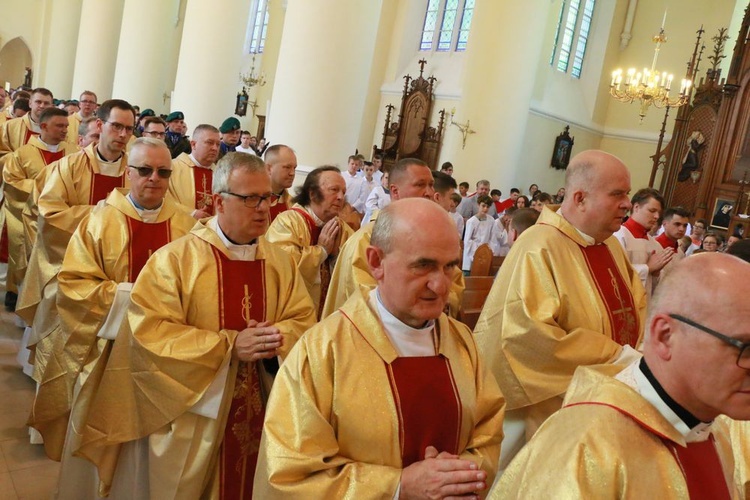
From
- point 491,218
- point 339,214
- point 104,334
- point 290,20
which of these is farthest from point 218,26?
point 104,334

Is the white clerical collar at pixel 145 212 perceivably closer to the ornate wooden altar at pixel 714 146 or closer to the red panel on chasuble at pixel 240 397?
the red panel on chasuble at pixel 240 397

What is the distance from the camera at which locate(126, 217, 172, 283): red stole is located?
148 inches

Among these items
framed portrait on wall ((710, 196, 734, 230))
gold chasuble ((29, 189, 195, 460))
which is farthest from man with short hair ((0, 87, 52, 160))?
framed portrait on wall ((710, 196, 734, 230))

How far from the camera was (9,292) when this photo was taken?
668cm

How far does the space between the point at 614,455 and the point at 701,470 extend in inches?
10.5

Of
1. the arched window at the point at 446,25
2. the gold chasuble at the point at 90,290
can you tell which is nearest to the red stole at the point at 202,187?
the gold chasuble at the point at 90,290

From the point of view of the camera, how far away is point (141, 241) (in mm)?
3809

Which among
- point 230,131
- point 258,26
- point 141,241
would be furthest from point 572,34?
point 141,241

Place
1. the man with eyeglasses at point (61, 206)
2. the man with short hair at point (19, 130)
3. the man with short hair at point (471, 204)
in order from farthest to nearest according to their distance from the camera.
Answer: the man with short hair at point (471, 204) < the man with short hair at point (19, 130) < the man with eyeglasses at point (61, 206)

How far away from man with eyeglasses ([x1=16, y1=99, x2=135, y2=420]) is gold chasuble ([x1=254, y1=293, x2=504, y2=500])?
2.83 m

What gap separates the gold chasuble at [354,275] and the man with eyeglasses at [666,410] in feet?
7.19

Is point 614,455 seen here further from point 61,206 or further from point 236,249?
point 61,206

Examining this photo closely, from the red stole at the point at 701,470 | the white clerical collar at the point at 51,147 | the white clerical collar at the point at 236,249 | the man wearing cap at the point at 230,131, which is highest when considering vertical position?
the man wearing cap at the point at 230,131

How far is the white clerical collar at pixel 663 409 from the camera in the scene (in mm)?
1583
